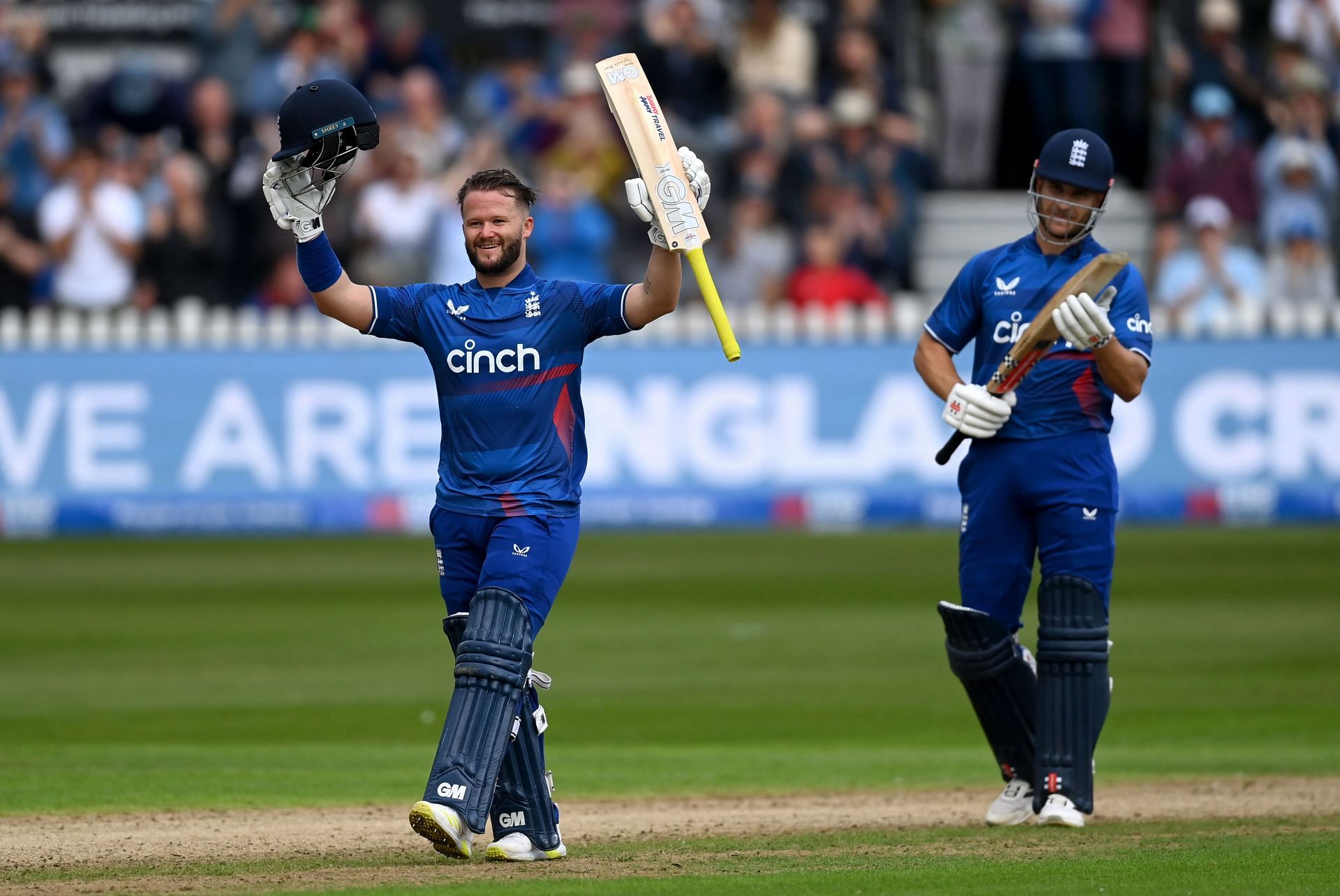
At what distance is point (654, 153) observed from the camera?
23.2 feet

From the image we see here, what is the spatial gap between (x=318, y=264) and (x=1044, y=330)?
242cm

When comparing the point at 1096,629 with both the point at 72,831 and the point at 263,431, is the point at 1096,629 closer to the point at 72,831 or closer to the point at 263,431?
the point at 72,831

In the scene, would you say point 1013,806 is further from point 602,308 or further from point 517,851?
point 602,308

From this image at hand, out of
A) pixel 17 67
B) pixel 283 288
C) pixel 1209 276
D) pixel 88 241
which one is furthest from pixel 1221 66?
pixel 17 67

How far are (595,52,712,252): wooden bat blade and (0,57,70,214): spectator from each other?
1347 centimetres

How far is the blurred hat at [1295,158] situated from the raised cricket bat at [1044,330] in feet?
41.5

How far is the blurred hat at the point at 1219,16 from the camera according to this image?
21328mm

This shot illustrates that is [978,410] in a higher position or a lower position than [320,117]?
lower

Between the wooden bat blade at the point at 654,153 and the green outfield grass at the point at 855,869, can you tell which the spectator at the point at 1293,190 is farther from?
the wooden bat blade at the point at 654,153

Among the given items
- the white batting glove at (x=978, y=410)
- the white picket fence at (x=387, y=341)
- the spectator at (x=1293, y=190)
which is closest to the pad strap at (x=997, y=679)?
the white batting glove at (x=978, y=410)

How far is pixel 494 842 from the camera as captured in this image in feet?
22.7

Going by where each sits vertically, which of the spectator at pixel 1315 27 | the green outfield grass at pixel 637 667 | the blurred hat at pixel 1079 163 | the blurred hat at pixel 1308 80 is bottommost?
the green outfield grass at pixel 637 667

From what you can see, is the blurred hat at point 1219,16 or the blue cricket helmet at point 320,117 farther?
the blurred hat at point 1219,16

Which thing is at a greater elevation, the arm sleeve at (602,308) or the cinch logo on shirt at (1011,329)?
A: the arm sleeve at (602,308)
